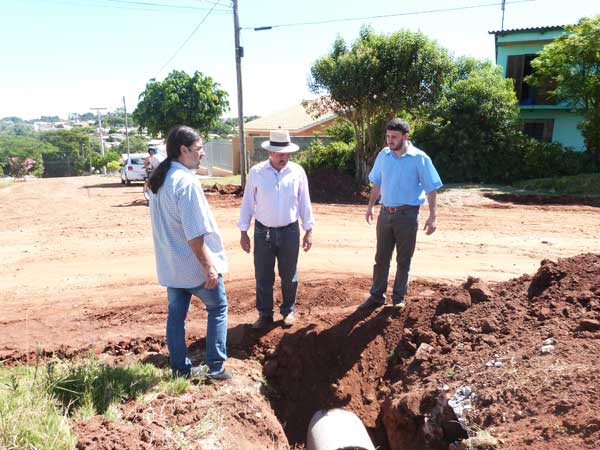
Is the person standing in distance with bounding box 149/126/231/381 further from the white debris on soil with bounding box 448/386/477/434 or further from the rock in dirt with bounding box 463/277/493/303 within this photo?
the rock in dirt with bounding box 463/277/493/303

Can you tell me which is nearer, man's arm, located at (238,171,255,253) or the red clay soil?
the red clay soil

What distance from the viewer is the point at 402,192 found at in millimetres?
4824

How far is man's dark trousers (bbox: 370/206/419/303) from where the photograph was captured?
16.0ft

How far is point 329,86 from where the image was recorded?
1369 cm

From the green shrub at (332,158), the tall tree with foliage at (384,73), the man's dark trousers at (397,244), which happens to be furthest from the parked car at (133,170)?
the man's dark trousers at (397,244)

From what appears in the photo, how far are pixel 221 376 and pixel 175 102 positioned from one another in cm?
1703

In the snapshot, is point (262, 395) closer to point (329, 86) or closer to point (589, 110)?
point (329, 86)

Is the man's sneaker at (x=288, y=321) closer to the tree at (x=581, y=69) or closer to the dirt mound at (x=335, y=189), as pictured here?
the dirt mound at (x=335, y=189)

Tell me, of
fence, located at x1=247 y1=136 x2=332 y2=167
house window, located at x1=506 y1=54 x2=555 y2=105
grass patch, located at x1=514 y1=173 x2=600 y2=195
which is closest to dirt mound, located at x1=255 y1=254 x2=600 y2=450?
grass patch, located at x1=514 y1=173 x2=600 y2=195

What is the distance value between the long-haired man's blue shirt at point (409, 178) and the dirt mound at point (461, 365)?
109 cm

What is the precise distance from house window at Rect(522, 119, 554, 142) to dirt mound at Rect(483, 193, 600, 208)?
1008cm

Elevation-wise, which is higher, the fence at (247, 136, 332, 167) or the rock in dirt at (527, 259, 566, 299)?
the fence at (247, 136, 332, 167)

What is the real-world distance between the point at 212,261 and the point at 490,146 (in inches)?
628

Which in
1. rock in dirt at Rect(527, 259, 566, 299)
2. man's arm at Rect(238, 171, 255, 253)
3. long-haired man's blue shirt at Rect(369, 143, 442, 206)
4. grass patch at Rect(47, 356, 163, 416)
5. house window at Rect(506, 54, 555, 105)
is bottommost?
grass patch at Rect(47, 356, 163, 416)
